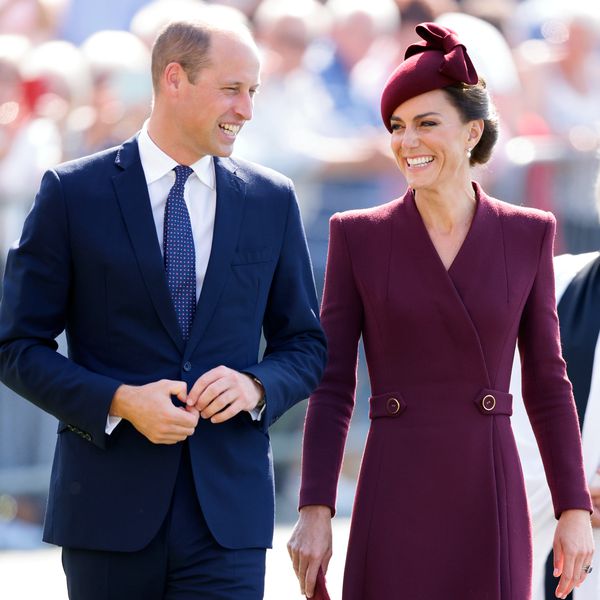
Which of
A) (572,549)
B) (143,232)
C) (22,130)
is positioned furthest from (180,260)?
(22,130)

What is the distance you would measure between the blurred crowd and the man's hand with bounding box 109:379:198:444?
361 cm

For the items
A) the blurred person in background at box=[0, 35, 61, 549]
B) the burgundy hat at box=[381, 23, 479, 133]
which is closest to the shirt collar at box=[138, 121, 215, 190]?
the burgundy hat at box=[381, 23, 479, 133]

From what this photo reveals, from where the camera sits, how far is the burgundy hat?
390cm

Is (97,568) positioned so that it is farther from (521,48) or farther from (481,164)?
(521,48)

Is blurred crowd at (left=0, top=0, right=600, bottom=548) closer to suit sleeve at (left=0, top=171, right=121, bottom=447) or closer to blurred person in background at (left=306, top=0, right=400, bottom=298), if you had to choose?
blurred person in background at (left=306, top=0, right=400, bottom=298)

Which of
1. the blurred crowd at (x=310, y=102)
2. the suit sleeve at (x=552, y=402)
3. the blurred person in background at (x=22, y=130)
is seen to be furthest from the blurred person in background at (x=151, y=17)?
the suit sleeve at (x=552, y=402)

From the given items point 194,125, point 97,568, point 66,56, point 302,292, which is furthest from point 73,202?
point 66,56

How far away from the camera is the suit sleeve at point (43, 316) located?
3623 mm

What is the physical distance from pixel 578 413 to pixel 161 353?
4.77 feet

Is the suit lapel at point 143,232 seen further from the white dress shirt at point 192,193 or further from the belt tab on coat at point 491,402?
the belt tab on coat at point 491,402

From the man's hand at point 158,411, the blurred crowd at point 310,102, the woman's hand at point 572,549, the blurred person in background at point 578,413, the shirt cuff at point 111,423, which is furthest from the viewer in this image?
the blurred crowd at point 310,102

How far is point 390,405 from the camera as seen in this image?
3867mm

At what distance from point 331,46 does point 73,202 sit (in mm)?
5181

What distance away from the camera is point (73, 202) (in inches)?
147
